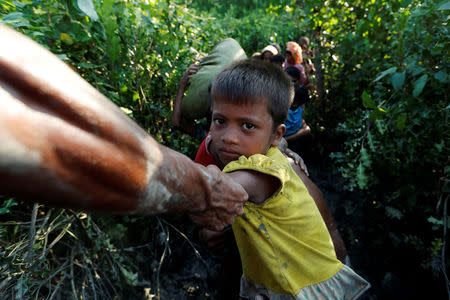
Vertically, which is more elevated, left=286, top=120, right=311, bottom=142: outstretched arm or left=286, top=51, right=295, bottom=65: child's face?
left=286, top=51, right=295, bottom=65: child's face

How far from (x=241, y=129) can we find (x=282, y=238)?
0.62 metres

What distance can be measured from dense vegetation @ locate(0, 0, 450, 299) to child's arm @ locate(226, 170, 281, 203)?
110 centimetres

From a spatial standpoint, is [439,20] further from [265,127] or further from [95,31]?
[95,31]

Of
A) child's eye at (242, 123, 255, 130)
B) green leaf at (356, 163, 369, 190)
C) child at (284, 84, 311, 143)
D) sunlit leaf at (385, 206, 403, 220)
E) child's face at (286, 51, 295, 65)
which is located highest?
child's face at (286, 51, 295, 65)

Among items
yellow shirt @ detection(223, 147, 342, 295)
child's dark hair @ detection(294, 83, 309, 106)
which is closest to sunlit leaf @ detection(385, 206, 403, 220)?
child's dark hair @ detection(294, 83, 309, 106)

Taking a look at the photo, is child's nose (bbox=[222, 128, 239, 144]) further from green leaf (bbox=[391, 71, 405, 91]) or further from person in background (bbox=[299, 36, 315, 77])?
person in background (bbox=[299, 36, 315, 77])

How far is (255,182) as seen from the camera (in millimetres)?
1135

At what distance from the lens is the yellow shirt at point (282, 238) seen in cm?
122

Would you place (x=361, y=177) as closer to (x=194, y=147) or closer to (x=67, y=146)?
(x=194, y=147)

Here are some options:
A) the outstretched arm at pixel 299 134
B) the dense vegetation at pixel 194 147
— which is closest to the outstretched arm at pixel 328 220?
the dense vegetation at pixel 194 147

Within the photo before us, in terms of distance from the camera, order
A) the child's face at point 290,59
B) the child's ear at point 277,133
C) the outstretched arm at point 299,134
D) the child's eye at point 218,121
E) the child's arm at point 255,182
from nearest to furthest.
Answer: the child's arm at point 255,182, the child's eye at point 218,121, the child's ear at point 277,133, the outstretched arm at point 299,134, the child's face at point 290,59

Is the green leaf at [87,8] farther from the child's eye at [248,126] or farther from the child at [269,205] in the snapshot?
the child's eye at [248,126]

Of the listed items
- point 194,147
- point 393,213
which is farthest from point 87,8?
point 393,213

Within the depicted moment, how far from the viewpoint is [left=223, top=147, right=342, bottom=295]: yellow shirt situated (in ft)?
4.00
